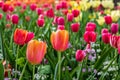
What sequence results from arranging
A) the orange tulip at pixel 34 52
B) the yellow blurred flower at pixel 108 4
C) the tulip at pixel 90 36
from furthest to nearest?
1. the yellow blurred flower at pixel 108 4
2. the tulip at pixel 90 36
3. the orange tulip at pixel 34 52

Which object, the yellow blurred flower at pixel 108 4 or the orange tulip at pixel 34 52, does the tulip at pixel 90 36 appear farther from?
the yellow blurred flower at pixel 108 4

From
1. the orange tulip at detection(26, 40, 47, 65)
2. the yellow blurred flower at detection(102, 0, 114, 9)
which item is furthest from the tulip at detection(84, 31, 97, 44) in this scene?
the yellow blurred flower at detection(102, 0, 114, 9)

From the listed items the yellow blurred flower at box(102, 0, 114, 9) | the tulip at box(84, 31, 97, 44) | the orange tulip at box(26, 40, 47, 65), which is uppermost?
the orange tulip at box(26, 40, 47, 65)

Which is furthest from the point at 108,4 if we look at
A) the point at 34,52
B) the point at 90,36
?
the point at 34,52

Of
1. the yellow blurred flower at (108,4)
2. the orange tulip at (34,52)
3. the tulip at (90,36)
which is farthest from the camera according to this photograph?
the yellow blurred flower at (108,4)

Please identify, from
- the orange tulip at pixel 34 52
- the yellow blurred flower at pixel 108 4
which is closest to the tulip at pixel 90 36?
the orange tulip at pixel 34 52

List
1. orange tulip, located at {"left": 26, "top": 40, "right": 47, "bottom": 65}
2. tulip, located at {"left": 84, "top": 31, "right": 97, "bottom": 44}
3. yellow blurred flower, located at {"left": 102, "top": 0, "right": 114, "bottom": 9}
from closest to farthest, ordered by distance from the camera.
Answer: orange tulip, located at {"left": 26, "top": 40, "right": 47, "bottom": 65}, tulip, located at {"left": 84, "top": 31, "right": 97, "bottom": 44}, yellow blurred flower, located at {"left": 102, "top": 0, "right": 114, "bottom": 9}

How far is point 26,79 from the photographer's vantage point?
6.35ft

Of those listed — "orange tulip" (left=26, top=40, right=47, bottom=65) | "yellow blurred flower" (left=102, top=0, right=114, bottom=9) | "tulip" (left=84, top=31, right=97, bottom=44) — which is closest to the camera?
"orange tulip" (left=26, top=40, right=47, bottom=65)

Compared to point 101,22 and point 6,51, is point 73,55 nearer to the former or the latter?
point 6,51

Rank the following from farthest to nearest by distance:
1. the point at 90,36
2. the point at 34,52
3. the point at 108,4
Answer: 1. the point at 108,4
2. the point at 90,36
3. the point at 34,52

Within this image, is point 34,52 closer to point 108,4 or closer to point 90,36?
point 90,36

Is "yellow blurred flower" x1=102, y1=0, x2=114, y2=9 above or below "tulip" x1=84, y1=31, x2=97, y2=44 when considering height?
below

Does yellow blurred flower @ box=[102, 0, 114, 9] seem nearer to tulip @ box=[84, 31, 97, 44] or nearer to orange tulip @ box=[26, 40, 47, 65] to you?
tulip @ box=[84, 31, 97, 44]
